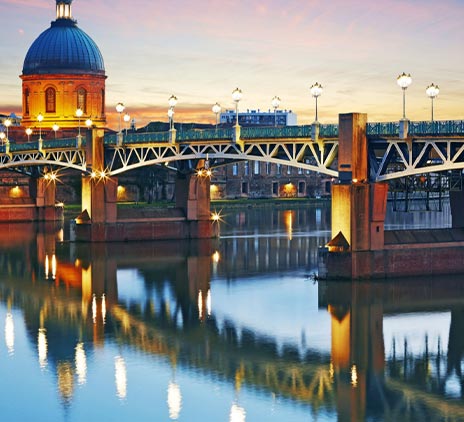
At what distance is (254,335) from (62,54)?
97.7 meters

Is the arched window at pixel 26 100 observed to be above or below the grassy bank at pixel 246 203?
above

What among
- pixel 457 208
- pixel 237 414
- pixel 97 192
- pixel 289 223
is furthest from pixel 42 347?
pixel 289 223

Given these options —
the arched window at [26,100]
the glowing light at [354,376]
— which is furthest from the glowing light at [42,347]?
the arched window at [26,100]

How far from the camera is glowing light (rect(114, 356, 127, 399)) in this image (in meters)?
39.3

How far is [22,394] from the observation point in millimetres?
39250

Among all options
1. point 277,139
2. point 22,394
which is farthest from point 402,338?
point 277,139

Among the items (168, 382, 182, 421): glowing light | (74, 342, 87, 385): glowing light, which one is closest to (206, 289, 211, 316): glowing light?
(74, 342, 87, 385): glowing light

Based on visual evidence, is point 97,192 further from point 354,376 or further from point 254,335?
point 354,376

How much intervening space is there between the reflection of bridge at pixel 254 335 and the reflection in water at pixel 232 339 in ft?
0.31

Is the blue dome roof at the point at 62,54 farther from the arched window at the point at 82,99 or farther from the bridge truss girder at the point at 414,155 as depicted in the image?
the bridge truss girder at the point at 414,155

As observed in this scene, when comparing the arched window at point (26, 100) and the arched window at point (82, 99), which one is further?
the arched window at point (26, 100)

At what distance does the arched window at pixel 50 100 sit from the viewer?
5595 inches

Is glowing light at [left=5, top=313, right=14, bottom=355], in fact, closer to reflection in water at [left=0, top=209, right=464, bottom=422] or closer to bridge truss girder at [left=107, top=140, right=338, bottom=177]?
reflection in water at [left=0, top=209, right=464, bottom=422]

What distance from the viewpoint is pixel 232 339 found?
4919 cm
